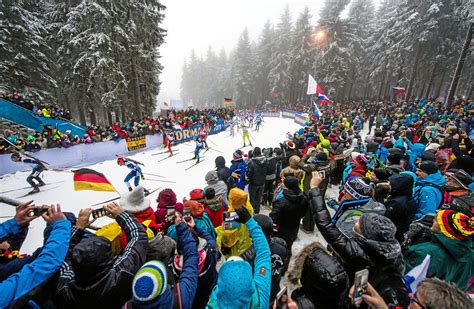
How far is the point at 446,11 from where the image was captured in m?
22.8

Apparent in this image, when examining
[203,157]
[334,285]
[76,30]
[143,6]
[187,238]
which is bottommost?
[203,157]

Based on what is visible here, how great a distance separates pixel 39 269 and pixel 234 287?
1712mm

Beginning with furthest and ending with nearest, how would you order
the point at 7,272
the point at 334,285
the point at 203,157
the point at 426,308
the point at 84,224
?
the point at 203,157
the point at 84,224
the point at 7,272
the point at 334,285
the point at 426,308

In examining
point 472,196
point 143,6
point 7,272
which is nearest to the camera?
point 7,272

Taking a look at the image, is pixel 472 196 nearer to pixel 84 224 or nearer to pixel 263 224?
pixel 263 224

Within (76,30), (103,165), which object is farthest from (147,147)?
(76,30)

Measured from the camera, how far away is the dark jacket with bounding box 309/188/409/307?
177cm

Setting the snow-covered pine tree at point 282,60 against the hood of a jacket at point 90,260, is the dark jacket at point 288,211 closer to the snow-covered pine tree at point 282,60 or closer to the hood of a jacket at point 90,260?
the hood of a jacket at point 90,260

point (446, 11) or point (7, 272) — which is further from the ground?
point (446, 11)

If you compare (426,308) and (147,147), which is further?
(147,147)

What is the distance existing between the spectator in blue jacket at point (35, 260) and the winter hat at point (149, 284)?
107cm

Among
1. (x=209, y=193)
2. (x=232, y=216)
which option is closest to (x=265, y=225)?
(x=232, y=216)

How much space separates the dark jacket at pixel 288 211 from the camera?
351 cm

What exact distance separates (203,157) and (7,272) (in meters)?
12.1
